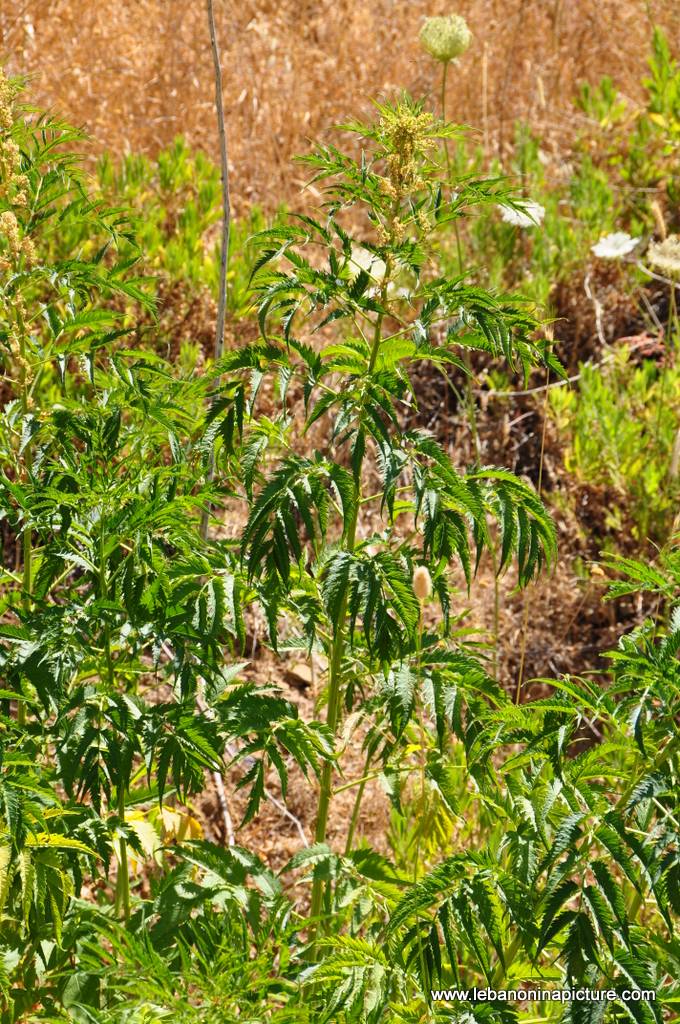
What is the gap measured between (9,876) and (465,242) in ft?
13.7

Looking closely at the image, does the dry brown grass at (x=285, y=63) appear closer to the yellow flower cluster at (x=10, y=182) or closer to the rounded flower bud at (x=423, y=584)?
the yellow flower cluster at (x=10, y=182)

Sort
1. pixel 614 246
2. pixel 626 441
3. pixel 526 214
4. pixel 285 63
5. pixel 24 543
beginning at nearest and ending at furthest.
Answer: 1. pixel 526 214
2. pixel 24 543
3. pixel 626 441
4. pixel 614 246
5. pixel 285 63

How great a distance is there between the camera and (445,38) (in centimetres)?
387

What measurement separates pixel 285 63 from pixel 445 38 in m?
2.77

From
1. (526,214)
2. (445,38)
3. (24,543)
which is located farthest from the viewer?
(445,38)

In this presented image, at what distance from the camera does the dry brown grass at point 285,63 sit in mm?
5781

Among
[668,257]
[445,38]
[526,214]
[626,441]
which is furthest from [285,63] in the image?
[526,214]

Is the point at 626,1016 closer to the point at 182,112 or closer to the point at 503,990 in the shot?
the point at 503,990

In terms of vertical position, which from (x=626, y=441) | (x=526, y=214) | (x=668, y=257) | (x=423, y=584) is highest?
(x=526, y=214)

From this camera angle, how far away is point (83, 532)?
2.12 m

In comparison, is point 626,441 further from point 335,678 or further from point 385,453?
point 385,453

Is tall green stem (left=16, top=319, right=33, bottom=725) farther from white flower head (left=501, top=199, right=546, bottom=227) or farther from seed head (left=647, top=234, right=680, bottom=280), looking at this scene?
seed head (left=647, top=234, right=680, bottom=280)

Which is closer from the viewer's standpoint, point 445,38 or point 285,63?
point 445,38

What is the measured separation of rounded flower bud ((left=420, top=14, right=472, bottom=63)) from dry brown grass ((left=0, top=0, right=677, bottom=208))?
151cm
